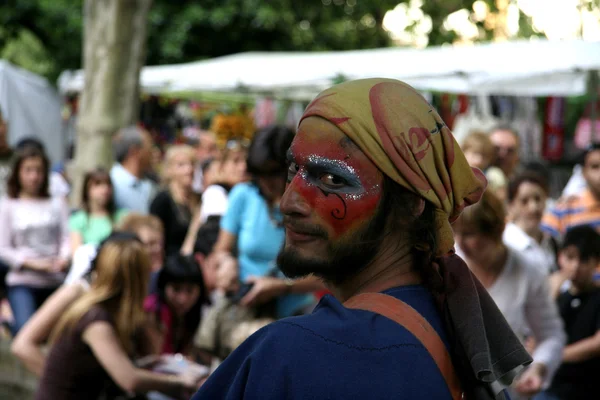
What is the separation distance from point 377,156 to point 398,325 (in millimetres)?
306

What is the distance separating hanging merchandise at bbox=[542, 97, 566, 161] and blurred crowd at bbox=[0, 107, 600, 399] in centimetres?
504

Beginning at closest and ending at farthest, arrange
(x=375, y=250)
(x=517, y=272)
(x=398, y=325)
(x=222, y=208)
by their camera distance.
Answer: (x=398, y=325) → (x=375, y=250) → (x=517, y=272) → (x=222, y=208)

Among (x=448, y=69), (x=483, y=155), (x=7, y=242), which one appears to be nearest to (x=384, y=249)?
(x=483, y=155)

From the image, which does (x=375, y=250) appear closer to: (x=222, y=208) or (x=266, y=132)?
(x=266, y=132)

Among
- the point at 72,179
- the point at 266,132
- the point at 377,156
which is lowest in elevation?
the point at 72,179

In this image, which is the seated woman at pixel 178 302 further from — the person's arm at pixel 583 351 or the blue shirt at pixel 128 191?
the person's arm at pixel 583 351

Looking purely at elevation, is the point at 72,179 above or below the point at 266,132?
below

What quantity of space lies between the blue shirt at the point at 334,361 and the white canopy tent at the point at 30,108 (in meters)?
14.5

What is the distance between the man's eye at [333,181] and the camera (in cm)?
187

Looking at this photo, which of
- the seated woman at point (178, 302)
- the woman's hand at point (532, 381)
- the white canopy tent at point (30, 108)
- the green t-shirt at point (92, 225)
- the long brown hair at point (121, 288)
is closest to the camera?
the woman's hand at point (532, 381)

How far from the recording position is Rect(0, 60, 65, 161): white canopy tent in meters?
16.3

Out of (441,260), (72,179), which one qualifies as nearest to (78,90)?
(72,179)

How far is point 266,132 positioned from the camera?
4.83 metres

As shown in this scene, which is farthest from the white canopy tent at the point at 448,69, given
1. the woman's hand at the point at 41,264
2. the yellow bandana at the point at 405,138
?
the yellow bandana at the point at 405,138
